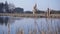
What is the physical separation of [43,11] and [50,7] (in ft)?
0.33

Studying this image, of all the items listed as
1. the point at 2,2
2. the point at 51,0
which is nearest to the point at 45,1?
the point at 51,0

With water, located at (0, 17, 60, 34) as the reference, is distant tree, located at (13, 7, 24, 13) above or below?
above

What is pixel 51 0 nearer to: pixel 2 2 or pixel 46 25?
pixel 46 25

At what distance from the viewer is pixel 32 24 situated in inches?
56.4

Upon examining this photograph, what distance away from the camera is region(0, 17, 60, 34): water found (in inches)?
55.6

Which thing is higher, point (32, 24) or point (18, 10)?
point (18, 10)

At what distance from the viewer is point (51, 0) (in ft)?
4.68

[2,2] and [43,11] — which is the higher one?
[2,2]

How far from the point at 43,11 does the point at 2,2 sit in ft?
1.76

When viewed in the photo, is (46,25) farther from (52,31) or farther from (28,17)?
(28,17)

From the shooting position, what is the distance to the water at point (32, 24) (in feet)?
4.63

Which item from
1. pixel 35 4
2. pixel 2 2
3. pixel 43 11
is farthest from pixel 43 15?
pixel 2 2

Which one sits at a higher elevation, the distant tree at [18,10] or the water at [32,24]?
the distant tree at [18,10]

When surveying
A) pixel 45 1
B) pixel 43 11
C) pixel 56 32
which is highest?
pixel 45 1
